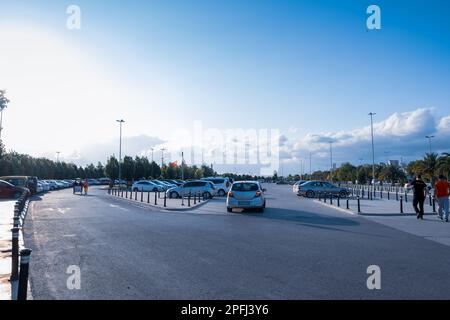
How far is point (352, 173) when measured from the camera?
361 ft

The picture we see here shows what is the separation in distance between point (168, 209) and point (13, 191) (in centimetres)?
1682

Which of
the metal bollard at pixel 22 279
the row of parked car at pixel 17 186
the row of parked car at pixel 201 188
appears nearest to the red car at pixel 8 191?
the row of parked car at pixel 17 186

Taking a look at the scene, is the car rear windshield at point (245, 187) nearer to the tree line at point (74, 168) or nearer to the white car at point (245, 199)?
the white car at point (245, 199)

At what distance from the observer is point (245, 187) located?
18.6 m

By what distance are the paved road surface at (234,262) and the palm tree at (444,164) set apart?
51.0 metres

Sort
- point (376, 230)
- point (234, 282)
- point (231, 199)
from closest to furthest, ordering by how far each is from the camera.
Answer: point (234, 282), point (376, 230), point (231, 199)

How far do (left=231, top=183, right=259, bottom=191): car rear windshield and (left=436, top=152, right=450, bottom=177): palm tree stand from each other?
47822mm

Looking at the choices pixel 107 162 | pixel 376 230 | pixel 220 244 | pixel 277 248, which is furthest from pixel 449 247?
pixel 107 162

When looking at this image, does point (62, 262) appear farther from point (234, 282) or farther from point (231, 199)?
point (231, 199)

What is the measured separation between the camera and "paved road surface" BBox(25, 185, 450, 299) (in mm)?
5730

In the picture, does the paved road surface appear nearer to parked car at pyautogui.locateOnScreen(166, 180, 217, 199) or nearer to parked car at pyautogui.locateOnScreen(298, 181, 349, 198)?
parked car at pyautogui.locateOnScreen(166, 180, 217, 199)

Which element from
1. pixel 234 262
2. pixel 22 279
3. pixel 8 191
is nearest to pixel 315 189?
pixel 8 191

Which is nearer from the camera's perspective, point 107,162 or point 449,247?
point 449,247

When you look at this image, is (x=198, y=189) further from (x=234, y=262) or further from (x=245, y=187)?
(x=234, y=262)
